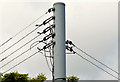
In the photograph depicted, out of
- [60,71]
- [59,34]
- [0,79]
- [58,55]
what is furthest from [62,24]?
[0,79]

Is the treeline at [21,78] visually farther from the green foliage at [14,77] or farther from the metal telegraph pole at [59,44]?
the metal telegraph pole at [59,44]

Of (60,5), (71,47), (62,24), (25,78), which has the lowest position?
(25,78)

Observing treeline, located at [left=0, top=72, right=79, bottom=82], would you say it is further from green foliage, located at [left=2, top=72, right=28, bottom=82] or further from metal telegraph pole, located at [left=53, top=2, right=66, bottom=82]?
metal telegraph pole, located at [left=53, top=2, right=66, bottom=82]

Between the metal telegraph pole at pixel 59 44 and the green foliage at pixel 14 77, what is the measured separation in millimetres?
15313

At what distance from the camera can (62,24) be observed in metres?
7.68

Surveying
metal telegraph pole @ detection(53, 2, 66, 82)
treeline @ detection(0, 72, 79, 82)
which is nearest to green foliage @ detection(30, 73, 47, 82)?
treeline @ detection(0, 72, 79, 82)

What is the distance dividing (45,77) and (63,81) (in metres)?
15.6

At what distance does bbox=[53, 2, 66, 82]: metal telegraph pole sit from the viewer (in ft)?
23.6

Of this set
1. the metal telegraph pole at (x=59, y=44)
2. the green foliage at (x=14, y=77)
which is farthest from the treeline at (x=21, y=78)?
the metal telegraph pole at (x=59, y=44)

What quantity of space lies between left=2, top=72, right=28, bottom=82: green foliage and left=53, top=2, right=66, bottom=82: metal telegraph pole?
15313mm

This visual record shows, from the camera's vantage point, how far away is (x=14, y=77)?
72.6 ft

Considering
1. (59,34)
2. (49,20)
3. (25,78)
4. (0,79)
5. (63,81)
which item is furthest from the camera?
(25,78)

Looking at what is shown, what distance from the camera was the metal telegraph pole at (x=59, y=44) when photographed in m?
7.20

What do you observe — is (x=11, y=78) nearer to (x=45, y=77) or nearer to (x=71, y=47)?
(x=45, y=77)
